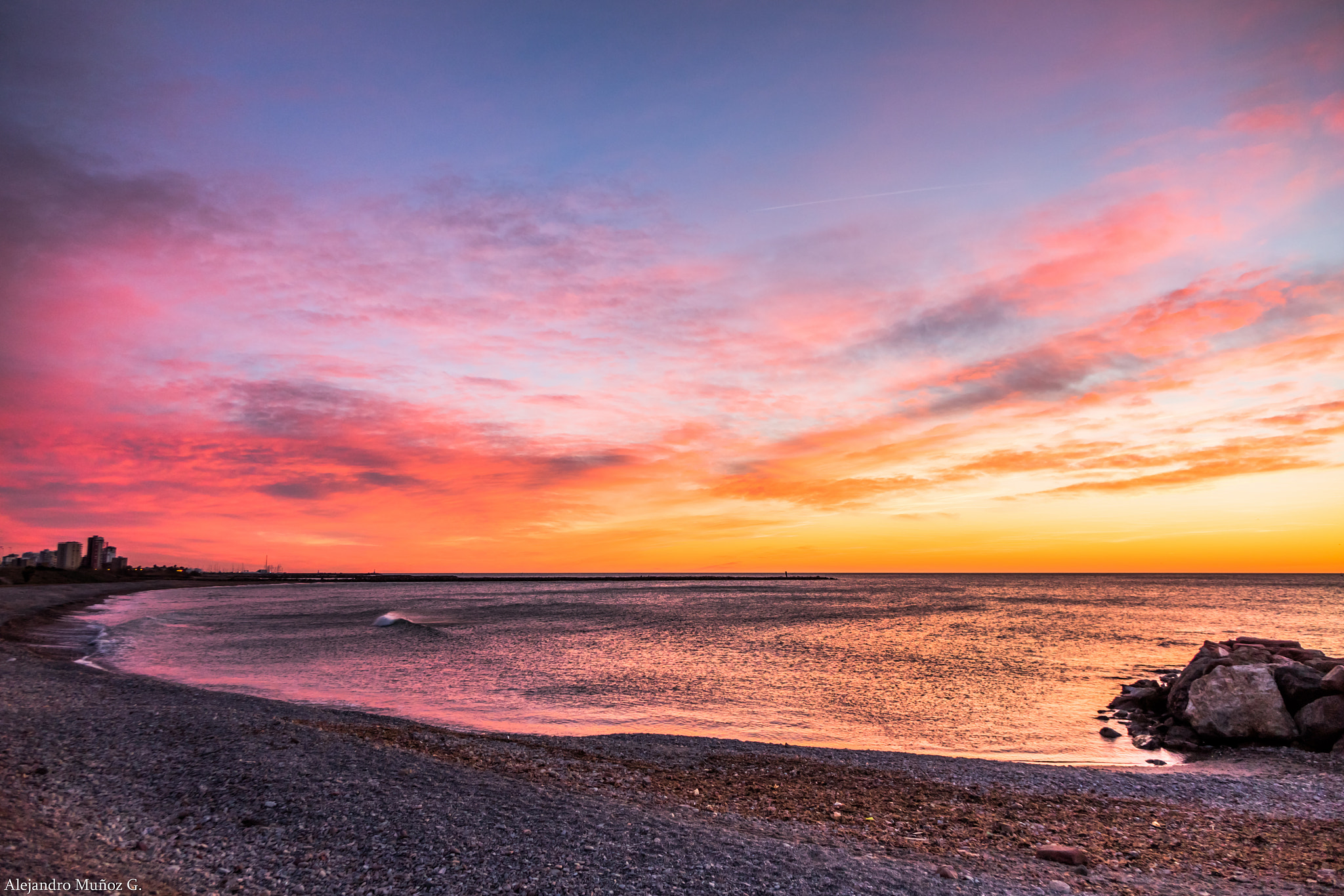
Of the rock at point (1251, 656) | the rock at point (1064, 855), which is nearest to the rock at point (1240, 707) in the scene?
the rock at point (1251, 656)

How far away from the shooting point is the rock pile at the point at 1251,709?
16766 millimetres

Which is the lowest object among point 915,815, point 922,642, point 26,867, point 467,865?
point 922,642

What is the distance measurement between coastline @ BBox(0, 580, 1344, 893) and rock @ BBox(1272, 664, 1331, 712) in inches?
115

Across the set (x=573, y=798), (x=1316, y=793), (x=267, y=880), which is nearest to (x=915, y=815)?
(x=573, y=798)

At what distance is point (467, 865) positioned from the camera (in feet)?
27.0

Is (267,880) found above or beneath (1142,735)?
above

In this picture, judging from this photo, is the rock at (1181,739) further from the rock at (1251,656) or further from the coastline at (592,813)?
the rock at (1251,656)

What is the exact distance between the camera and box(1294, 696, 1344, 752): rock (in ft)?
54.1

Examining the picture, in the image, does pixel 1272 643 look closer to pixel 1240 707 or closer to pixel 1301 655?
pixel 1301 655

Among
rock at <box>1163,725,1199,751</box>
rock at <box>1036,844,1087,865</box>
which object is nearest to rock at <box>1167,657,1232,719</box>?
rock at <box>1163,725,1199,751</box>

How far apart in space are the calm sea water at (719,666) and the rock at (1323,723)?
3.56 meters

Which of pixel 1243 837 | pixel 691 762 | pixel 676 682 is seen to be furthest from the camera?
pixel 676 682

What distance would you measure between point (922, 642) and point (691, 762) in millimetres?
37158

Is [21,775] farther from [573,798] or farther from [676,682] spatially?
[676,682]
